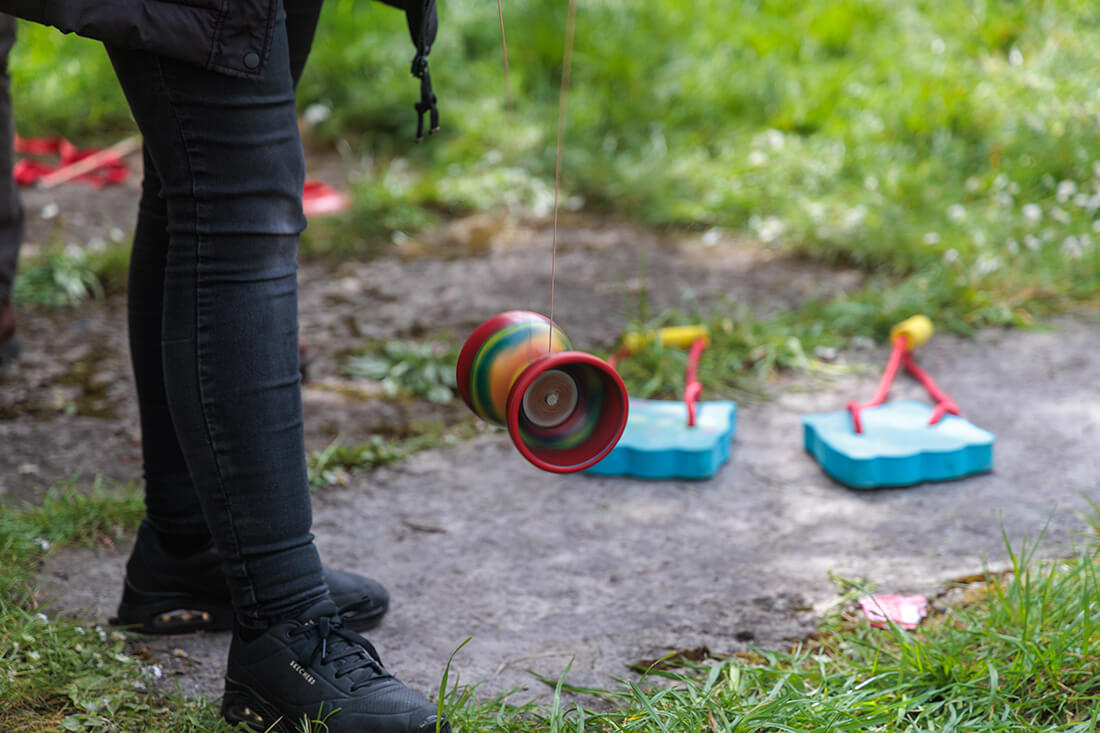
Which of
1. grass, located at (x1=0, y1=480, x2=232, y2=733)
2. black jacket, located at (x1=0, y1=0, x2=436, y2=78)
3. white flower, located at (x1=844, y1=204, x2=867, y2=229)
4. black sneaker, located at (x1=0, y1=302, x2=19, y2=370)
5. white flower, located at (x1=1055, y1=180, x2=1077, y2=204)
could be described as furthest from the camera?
white flower, located at (x1=844, y1=204, x2=867, y2=229)

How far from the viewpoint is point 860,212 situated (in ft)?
12.2

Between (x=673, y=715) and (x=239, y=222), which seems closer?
(x=239, y=222)

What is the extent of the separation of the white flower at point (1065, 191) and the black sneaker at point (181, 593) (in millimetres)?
2766

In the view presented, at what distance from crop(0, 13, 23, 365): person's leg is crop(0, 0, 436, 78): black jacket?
4.84 feet

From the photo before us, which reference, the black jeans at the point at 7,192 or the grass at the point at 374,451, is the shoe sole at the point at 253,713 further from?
the black jeans at the point at 7,192

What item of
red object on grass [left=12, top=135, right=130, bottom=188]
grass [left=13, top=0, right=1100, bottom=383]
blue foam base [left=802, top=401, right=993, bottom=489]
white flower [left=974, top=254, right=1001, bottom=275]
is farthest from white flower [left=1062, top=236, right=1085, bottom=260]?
red object on grass [left=12, top=135, right=130, bottom=188]

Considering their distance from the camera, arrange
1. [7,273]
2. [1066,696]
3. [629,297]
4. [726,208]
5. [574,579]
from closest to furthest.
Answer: [1066,696], [574,579], [7,273], [629,297], [726,208]

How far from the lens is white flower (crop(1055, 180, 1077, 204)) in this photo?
3.51 metres

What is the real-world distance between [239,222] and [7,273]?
69.4 inches

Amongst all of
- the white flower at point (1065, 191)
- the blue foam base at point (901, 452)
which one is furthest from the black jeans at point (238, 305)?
the white flower at point (1065, 191)

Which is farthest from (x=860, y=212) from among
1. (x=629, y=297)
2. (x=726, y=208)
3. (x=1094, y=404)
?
(x=1094, y=404)

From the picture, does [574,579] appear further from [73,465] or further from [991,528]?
[73,465]

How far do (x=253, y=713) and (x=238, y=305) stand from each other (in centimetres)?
53

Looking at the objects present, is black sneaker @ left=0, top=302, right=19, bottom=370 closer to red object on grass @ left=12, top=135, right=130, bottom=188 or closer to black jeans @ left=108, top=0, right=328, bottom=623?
red object on grass @ left=12, top=135, right=130, bottom=188
